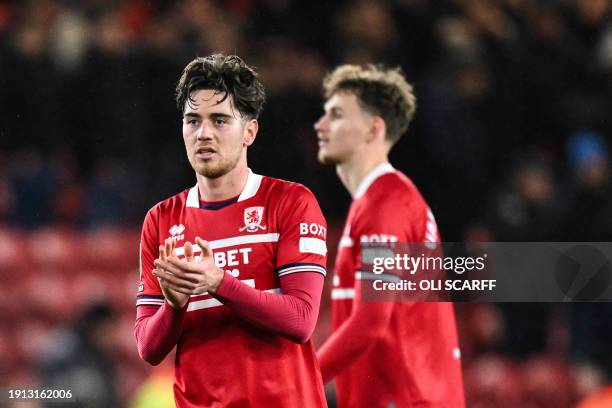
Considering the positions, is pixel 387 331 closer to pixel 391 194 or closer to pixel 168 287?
pixel 391 194

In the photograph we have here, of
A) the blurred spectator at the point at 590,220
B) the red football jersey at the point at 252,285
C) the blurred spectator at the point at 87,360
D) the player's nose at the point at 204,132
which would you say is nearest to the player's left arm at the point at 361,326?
the red football jersey at the point at 252,285

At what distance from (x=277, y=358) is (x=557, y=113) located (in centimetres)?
615

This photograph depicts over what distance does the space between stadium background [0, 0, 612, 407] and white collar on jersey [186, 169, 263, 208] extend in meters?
2.89

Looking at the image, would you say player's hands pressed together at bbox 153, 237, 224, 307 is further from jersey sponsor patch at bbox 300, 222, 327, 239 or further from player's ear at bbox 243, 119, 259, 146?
player's ear at bbox 243, 119, 259, 146

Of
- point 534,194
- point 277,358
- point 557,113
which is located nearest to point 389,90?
point 277,358

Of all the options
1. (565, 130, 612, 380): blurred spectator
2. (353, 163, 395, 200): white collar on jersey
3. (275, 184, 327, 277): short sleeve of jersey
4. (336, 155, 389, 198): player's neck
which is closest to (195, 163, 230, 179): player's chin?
(275, 184, 327, 277): short sleeve of jersey

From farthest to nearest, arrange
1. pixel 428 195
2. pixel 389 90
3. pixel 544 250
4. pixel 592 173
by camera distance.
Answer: pixel 592 173
pixel 428 195
pixel 544 250
pixel 389 90

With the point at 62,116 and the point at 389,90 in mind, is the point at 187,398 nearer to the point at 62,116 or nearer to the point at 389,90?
the point at 389,90

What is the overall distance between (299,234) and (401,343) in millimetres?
1157

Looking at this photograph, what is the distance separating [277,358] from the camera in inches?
131

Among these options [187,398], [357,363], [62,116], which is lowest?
[187,398]

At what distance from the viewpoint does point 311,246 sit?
3367mm

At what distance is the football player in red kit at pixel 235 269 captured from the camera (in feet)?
10.7

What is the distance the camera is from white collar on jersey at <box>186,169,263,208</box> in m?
3.48
